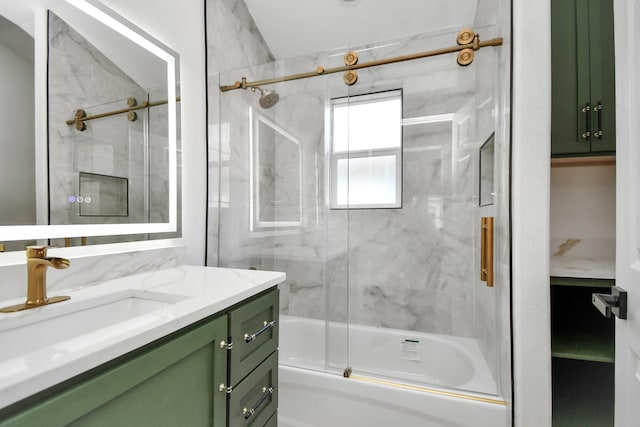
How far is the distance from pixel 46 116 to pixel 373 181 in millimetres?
1830

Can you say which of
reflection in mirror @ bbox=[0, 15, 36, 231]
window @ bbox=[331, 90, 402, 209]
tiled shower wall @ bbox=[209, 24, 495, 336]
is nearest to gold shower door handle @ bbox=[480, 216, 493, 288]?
tiled shower wall @ bbox=[209, 24, 495, 336]

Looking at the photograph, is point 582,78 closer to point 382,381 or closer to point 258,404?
point 382,381

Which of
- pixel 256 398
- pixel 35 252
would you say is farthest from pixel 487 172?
pixel 35 252

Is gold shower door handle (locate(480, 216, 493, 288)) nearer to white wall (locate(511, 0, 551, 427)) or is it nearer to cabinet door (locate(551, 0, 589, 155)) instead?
white wall (locate(511, 0, 551, 427))

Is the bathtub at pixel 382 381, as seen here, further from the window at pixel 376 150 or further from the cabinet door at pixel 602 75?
the cabinet door at pixel 602 75

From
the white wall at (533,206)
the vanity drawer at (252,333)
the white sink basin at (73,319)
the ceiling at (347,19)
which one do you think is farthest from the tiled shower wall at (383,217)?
the white sink basin at (73,319)

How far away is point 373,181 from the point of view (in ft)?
7.45

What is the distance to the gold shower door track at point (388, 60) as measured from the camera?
1542 mm

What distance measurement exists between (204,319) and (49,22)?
46.6 inches

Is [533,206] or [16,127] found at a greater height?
[16,127]

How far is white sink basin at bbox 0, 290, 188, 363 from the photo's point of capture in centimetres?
74

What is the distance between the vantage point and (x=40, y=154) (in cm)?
104

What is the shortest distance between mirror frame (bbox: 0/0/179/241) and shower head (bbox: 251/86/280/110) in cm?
52

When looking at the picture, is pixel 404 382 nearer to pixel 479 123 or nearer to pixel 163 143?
pixel 479 123
